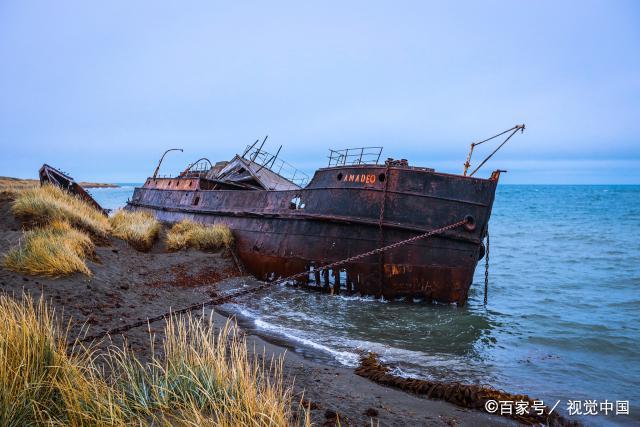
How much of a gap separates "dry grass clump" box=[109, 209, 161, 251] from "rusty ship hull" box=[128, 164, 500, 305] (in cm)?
368

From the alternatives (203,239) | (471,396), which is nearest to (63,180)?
(203,239)

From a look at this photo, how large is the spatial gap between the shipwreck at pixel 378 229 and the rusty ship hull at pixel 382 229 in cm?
2

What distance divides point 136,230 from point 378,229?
7.84 metres

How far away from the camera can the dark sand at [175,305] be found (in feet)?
13.6

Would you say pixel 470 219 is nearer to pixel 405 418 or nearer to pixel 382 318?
pixel 382 318

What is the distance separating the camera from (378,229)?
9531 mm

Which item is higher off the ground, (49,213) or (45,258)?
(49,213)

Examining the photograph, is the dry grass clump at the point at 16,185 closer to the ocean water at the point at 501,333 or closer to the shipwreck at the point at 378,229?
the shipwreck at the point at 378,229

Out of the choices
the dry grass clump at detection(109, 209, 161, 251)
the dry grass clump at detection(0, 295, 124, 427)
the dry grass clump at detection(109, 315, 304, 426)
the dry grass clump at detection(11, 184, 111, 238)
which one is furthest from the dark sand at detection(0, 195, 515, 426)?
the dry grass clump at detection(0, 295, 124, 427)

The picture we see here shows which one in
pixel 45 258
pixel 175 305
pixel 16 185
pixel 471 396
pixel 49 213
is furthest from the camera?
pixel 16 185

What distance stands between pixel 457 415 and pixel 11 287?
6.18 metres

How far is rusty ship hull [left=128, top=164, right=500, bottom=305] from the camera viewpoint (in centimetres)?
905
